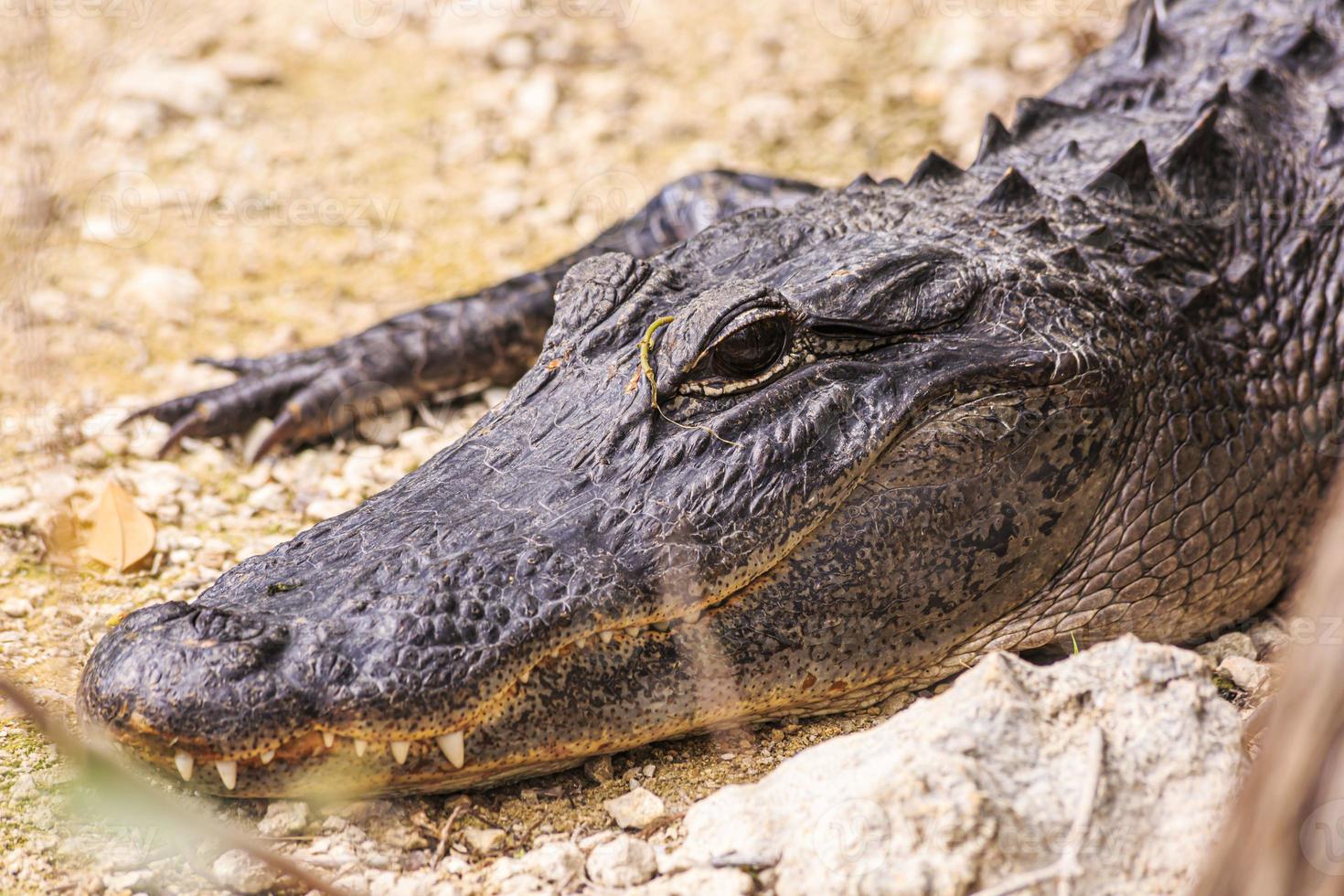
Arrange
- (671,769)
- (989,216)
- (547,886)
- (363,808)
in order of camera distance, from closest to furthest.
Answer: (547,886)
(363,808)
(671,769)
(989,216)

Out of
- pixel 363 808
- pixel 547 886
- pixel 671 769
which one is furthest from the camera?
pixel 671 769

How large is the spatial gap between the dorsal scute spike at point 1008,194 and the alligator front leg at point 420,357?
47.1 inches

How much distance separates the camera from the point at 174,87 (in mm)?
6652

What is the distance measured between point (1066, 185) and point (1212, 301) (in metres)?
0.54

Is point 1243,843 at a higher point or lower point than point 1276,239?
lower

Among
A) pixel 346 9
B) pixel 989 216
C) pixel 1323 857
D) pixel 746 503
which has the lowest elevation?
pixel 1323 857

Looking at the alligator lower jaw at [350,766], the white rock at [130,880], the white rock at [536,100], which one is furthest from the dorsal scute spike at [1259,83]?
the white rock at [130,880]

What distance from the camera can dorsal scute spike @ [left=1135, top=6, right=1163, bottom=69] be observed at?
4.52 meters

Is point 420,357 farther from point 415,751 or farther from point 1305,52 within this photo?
point 1305,52

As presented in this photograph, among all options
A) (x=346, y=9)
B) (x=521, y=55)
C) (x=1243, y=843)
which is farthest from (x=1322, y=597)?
(x=346, y=9)

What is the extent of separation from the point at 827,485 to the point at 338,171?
4240 millimetres

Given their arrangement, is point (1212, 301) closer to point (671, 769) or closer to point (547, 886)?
point (671, 769)

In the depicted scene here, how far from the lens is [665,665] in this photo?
2.69 meters

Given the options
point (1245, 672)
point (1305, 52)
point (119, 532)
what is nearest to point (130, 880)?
point (119, 532)
